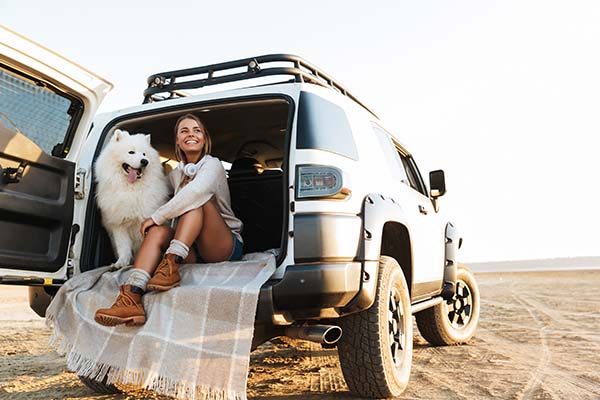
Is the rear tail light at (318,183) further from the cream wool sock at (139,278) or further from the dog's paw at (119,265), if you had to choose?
the dog's paw at (119,265)

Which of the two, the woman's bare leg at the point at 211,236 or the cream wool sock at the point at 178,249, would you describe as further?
the woman's bare leg at the point at 211,236

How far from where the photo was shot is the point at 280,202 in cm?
417

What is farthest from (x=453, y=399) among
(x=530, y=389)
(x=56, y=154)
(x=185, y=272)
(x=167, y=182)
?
(x=56, y=154)

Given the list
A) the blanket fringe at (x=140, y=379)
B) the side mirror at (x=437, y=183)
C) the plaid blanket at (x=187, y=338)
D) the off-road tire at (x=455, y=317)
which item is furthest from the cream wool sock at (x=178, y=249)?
the off-road tire at (x=455, y=317)

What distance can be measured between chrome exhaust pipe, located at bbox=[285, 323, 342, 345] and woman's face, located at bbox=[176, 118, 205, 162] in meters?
1.42

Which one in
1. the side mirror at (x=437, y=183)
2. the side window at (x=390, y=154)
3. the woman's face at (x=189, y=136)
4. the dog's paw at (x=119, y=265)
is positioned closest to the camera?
the dog's paw at (x=119, y=265)

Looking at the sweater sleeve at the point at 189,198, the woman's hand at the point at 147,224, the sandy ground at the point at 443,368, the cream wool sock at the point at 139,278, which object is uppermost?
the sweater sleeve at the point at 189,198

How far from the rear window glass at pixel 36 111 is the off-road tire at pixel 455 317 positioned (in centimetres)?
378

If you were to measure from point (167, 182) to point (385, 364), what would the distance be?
1.87 m

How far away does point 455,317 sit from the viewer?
591 cm

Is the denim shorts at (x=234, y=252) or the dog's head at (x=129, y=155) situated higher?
the dog's head at (x=129, y=155)

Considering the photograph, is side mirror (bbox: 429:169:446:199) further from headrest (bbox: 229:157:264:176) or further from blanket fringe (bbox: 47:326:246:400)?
blanket fringe (bbox: 47:326:246:400)

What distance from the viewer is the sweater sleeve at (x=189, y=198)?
305cm

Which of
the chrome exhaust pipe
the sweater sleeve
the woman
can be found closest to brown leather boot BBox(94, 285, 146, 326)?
the woman
